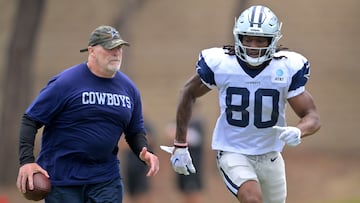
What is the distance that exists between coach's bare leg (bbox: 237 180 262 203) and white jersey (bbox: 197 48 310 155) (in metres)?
0.34

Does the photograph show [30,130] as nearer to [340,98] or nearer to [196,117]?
[196,117]

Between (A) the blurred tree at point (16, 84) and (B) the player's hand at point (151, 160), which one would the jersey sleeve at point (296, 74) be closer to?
(B) the player's hand at point (151, 160)

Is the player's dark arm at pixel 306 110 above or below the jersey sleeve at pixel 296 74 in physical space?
below

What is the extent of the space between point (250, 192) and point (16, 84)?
12.8 meters

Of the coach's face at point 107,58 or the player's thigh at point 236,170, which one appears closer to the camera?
the coach's face at point 107,58

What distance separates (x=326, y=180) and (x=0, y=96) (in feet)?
24.8

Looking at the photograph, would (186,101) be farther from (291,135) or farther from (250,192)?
(291,135)

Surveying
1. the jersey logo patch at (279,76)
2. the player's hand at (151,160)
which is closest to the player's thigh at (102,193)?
the player's hand at (151,160)

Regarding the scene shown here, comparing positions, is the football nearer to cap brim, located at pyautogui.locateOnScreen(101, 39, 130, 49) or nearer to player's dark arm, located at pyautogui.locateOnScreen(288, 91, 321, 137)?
cap brim, located at pyautogui.locateOnScreen(101, 39, 130, 49)

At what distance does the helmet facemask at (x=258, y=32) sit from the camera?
732 cm

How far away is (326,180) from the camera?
68.3 ft

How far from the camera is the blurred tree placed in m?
19.1

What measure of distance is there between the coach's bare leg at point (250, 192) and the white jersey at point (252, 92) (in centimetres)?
34

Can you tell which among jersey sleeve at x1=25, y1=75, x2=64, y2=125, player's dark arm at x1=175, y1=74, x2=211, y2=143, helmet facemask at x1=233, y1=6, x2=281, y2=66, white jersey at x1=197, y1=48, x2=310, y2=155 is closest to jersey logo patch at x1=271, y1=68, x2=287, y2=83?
white jersey at x1=197, y1=48, x2=310, y2=155
